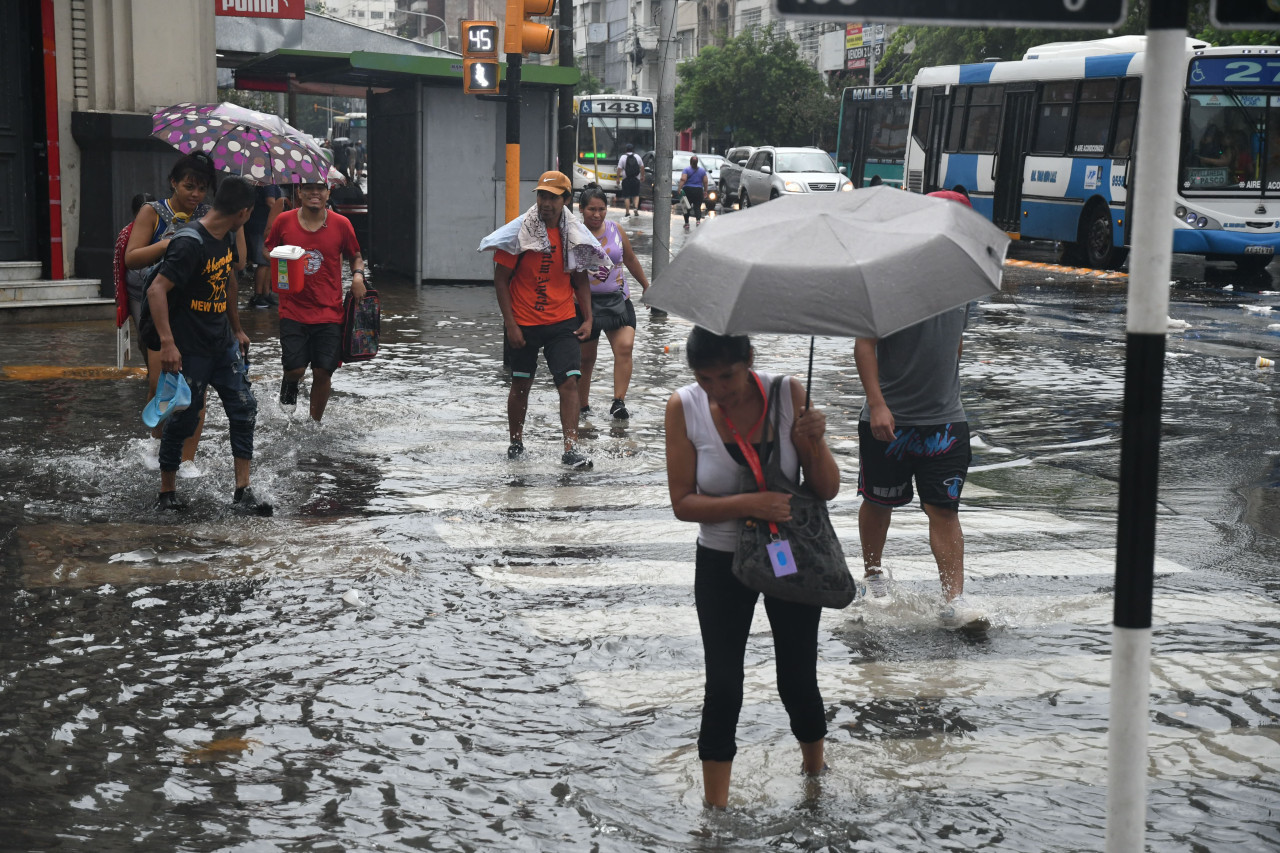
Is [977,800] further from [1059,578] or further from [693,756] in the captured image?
[1059,578]

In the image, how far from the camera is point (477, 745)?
4648mm

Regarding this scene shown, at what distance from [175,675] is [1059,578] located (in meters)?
3.95

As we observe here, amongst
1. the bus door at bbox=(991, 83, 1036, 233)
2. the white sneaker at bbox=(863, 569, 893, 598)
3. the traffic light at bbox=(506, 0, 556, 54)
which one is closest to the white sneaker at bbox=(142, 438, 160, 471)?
the white sneaker at bbox=(863, 569, 893, 598)

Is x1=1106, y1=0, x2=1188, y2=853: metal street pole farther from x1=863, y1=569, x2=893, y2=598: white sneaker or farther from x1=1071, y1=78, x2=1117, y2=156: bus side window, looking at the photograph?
x1=1071, y1=78, x2=1117, y2=156: bus side window

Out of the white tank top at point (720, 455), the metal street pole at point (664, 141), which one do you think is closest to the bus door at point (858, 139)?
the metal street pole at point (664, 141)

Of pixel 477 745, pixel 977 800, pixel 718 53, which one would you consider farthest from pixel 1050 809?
pixel 718 53

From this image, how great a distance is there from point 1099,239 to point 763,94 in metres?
42.0

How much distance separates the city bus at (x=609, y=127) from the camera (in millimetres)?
48469

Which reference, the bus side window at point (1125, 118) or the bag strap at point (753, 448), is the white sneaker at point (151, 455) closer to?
the bag strap at point (753, 448)

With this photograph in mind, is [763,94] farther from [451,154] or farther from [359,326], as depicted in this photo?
[359,326]

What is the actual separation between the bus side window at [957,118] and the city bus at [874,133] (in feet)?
12.1

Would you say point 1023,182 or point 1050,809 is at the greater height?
point 1023,182

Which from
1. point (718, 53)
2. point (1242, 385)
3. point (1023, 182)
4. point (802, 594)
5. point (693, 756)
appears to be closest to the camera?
point (802, 594)

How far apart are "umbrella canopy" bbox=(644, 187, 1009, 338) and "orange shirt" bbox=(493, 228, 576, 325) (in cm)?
463
